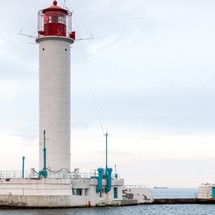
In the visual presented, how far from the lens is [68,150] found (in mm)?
49250

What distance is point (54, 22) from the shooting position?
50344mm

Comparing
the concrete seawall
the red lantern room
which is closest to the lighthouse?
the red lantern room

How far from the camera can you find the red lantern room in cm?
5000

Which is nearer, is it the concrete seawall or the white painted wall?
the white painted wall

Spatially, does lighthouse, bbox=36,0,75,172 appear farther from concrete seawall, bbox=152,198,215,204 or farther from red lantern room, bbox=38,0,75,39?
concrete seawall, bbox=152,198,215,204

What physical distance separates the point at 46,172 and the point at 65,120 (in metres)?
5.00

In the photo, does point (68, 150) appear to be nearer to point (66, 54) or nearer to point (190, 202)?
point (66, 54)

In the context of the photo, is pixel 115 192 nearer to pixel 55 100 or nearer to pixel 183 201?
pixel 55 100

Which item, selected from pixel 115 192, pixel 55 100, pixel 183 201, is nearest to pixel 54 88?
pixel 55 100

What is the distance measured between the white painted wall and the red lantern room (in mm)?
615

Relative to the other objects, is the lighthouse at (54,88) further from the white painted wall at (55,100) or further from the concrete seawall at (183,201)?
the concrete seawall at (183,201)

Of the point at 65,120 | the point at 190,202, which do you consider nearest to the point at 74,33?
the point at 65,120

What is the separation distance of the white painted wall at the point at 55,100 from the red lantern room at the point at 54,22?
62 cm

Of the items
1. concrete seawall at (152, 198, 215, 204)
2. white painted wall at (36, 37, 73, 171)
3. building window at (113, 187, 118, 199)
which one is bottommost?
concrete seawall at (152, 198, 215, 204)
